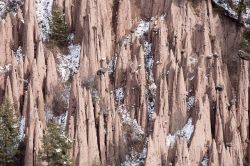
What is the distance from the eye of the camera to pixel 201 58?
35.2 meters

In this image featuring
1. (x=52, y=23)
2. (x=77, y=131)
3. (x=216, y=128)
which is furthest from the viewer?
(x=52, y=23)

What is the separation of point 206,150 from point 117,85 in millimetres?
8057

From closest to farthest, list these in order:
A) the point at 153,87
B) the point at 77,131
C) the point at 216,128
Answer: the point at 77,131
the point at 216,128
the point at 153,87

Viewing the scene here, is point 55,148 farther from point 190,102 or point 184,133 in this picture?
point 190,102

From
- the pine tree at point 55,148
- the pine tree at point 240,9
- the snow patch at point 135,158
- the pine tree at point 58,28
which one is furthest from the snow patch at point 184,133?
the pine tree at point 58,28

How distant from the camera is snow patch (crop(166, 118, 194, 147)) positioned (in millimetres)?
32284

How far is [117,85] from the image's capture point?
35.3 meters

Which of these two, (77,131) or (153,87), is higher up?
(153,87)

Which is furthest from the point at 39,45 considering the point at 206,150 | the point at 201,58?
the point at 206,150

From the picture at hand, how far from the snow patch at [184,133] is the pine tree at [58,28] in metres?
11.8

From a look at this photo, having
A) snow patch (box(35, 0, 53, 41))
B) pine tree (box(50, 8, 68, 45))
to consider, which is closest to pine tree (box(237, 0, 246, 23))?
pine tree (box(50, 8, 68, 45))

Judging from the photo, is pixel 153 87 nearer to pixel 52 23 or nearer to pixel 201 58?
pixel 201 58

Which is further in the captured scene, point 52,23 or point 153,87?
point 52,23

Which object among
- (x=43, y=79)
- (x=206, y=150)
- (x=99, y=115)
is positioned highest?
(x=43, y=79)
